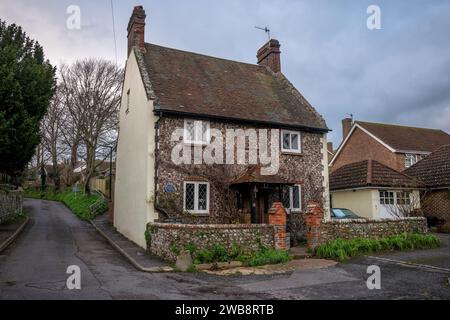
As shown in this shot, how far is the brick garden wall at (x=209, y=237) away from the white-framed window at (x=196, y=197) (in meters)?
2.53

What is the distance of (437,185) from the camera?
909 inches

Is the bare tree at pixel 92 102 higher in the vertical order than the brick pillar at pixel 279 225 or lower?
higher

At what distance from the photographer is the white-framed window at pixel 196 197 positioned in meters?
16.1

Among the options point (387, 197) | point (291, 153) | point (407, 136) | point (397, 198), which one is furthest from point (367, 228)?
point (407, 136)

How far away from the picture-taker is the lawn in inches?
1237

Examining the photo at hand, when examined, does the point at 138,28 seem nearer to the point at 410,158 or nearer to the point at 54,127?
the point at 410,158

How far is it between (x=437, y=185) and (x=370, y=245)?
11.4 metres

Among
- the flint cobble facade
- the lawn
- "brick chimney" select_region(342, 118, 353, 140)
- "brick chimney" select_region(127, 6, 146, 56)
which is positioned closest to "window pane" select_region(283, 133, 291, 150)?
the flint cobble facade

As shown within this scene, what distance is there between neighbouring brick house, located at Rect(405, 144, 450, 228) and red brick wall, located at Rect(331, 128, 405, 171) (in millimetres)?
6172

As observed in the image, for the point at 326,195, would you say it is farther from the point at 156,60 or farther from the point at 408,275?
the point at 156,60

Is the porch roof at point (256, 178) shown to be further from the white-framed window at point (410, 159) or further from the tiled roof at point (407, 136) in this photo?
the white-framed window at point (410, 159)

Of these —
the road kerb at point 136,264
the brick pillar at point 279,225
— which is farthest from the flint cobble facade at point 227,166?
the brick pillar at point 279,225

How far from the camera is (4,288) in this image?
352 inches
